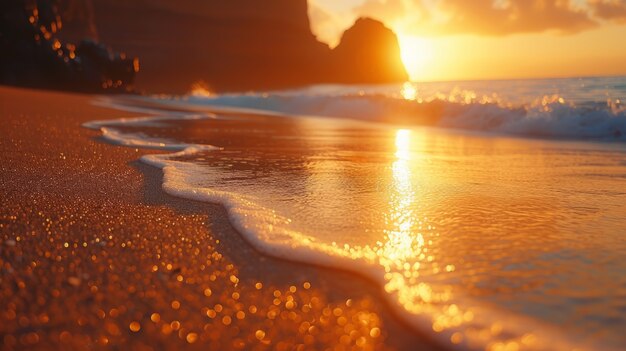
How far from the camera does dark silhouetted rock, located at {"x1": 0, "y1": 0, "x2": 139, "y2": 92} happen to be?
2623cm

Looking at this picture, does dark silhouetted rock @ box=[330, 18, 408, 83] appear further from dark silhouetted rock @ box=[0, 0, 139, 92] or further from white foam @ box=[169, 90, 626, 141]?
white foam @ box=[169, 90, 626, 141]

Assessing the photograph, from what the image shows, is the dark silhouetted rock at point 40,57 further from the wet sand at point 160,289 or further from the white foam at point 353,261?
the wet sand at point 160,289

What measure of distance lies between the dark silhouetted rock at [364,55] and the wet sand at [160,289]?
83328 mm

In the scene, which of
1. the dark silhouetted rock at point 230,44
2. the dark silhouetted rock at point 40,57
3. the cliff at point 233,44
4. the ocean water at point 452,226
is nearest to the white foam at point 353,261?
the ocean water at point 452,226

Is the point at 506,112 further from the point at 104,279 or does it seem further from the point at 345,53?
the point at 345,53

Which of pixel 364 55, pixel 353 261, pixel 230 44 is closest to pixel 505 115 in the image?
pixel 353 261

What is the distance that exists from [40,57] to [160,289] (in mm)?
31219

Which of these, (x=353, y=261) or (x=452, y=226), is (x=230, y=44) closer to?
(x=452, y=226)

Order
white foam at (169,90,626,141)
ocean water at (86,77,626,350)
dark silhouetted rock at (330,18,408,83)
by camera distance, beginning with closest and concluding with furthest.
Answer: ocean water at (86,77,626,350), white foam at (169,90,626,141), dark silhouetted rock at (330,18,408,83)

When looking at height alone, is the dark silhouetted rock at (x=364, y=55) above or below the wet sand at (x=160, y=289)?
above

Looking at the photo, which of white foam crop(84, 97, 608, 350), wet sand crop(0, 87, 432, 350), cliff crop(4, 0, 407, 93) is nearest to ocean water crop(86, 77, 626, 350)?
white foam crop(84, 97, 608, 350)

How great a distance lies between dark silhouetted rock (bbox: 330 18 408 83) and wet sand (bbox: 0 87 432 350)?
83328 mm

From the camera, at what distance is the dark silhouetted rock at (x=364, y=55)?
284 feet

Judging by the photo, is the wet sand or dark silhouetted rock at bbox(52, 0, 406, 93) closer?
the wet sand
